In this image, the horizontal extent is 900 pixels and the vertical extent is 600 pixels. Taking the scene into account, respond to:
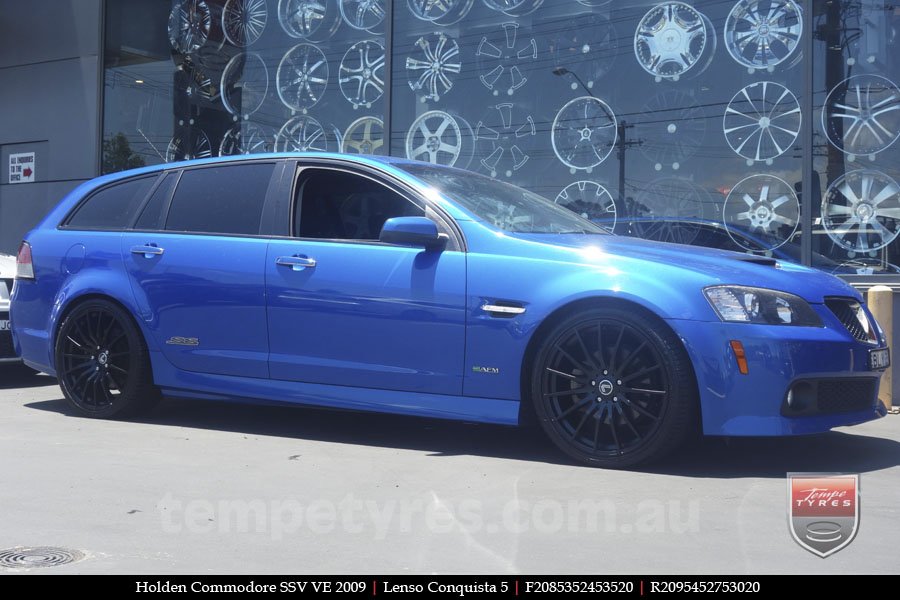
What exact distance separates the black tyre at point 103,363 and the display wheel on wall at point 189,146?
5.79 metres

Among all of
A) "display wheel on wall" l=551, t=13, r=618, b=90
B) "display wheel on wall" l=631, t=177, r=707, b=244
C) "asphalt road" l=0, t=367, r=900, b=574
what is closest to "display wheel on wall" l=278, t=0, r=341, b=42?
"display wheel on wall" l=551, t=13, r=618, b=90

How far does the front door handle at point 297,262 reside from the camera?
5.96m

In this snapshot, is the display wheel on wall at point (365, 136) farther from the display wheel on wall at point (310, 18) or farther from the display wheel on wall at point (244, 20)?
the display wheel on wall at point (244, 20)

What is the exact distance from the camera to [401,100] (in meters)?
11.1

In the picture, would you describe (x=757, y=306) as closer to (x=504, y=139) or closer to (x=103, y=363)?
(x=103, y=363)

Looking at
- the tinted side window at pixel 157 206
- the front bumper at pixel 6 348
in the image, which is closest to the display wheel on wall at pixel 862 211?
the tinted side window at pixel 157 206

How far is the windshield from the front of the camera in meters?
5.87

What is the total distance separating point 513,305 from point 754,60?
4847mm

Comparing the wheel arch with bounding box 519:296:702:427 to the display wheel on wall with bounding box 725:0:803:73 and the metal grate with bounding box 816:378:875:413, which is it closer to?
the metal grate with bounding box 816:378:875:413

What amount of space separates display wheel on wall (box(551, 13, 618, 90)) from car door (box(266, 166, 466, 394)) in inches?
171

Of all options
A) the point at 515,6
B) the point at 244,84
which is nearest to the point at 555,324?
the point at 515,6

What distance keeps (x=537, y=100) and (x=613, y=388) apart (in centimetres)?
550

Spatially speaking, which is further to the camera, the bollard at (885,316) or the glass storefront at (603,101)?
the glass storefront at (603,101)
